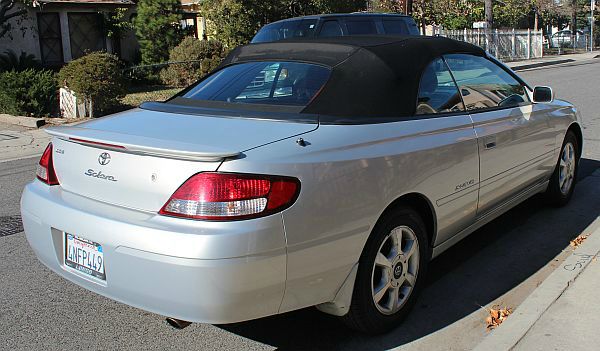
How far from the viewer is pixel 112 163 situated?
10.3ft

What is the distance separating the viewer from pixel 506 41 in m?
33.9

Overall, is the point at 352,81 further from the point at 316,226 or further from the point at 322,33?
the point at 322,33

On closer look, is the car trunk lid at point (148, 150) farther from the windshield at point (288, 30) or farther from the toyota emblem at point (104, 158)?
the windshield at point (288, 30)

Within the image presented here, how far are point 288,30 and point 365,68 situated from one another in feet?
29.9

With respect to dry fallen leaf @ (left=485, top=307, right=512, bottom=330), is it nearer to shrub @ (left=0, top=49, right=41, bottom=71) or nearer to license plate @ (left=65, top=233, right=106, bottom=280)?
license plate @ (left=65, top=233, right=106, bottom=280)

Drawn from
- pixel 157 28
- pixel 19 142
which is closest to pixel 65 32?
pixel 157 28

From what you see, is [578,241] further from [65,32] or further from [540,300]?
[65,32]

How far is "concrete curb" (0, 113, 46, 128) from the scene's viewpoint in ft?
41.8

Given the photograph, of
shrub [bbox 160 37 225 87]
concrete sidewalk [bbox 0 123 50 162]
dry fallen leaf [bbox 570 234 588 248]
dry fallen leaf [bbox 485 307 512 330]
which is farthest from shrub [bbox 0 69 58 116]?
dry fallen leaf [bbox 485 307 512 330]

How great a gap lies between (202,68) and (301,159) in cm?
1580

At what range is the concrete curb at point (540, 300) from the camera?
3.33 metres

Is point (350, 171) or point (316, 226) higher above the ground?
point (350, 171)

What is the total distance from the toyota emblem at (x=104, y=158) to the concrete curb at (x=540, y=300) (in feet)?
7.20

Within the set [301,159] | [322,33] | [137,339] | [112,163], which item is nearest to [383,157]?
[301,159]
